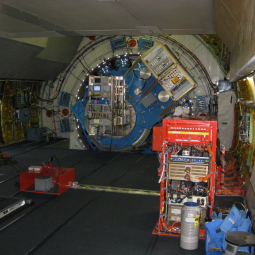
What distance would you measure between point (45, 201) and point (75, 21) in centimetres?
330

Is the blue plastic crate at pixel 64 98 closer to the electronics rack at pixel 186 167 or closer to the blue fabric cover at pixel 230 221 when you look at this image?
the electronics rack at pixel 186 167

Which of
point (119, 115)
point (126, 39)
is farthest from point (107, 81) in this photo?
point (126, 39)

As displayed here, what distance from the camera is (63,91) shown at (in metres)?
11.6

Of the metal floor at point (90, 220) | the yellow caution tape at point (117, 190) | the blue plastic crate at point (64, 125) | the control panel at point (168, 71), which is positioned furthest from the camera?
the blue plastic crate at point (64, 125)

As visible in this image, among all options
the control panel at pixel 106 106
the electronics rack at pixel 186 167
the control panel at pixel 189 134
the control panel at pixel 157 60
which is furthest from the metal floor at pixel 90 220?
the control panel at pixel 157 60

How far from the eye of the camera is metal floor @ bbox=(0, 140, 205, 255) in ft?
14.0

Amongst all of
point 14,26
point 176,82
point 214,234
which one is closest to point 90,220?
point 214,234

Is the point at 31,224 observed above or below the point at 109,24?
below

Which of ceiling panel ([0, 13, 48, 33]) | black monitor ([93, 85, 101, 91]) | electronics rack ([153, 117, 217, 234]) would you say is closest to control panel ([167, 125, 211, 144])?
electronics rack ([153, 117, 217, 234])

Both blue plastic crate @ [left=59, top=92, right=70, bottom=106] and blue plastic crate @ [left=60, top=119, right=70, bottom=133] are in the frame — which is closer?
blue plastic crate @ [left=59, top=92, right=70, bottom=106]

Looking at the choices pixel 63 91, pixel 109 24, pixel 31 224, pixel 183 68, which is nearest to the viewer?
pixel 31 224

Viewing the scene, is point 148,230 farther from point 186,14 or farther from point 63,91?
point 63,91

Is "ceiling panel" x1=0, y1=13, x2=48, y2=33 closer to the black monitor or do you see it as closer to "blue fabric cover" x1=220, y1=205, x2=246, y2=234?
the black monitor

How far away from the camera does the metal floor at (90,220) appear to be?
14.0 ft
